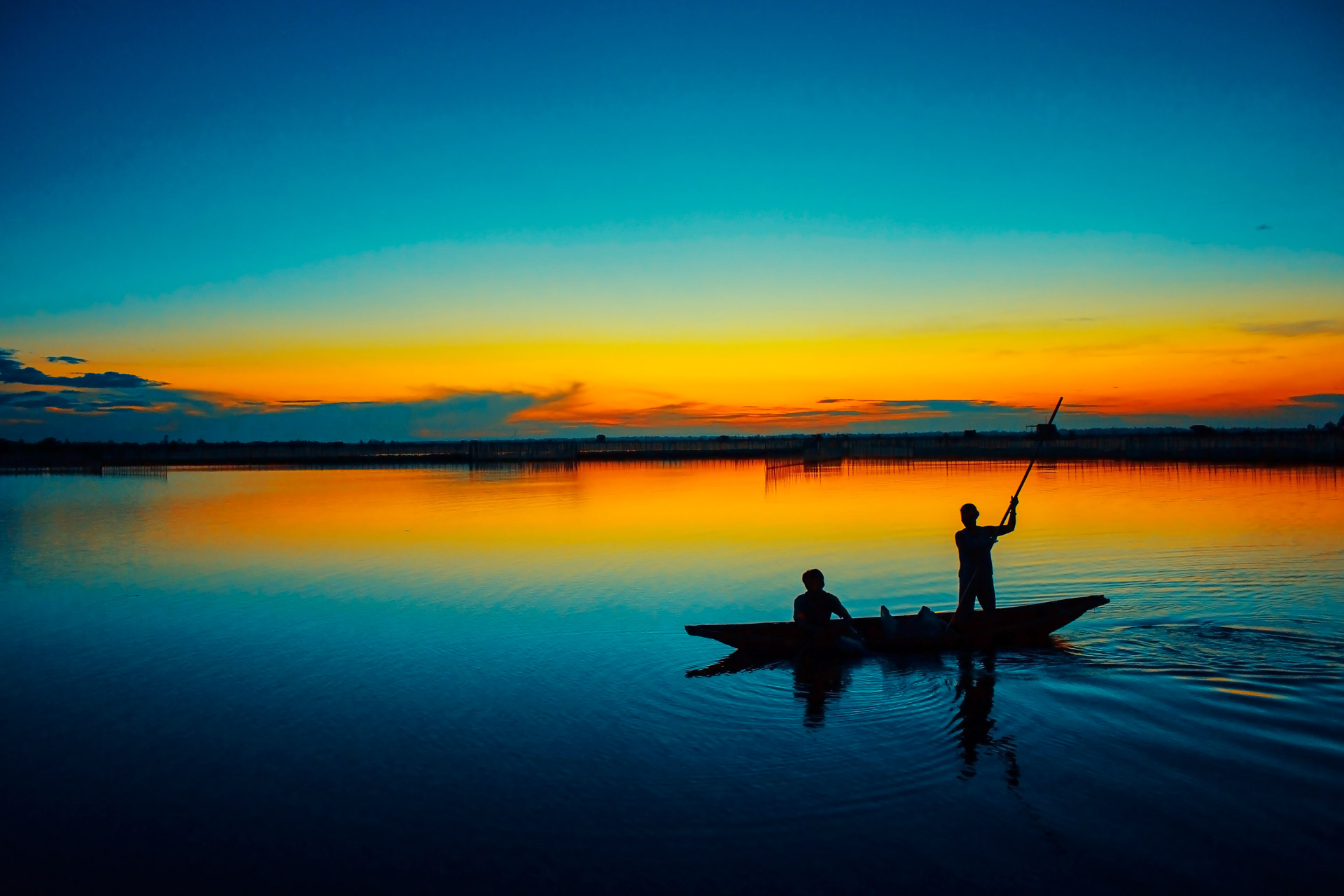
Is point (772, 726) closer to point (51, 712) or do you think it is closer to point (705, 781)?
point (705, 781)

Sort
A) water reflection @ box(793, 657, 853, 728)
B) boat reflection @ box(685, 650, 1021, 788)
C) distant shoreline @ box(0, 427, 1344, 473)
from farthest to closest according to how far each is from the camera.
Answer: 1. distant shoreline @ box(0, 427, 1344, 473)
2. water reflection @ box(793, 657, 853, 728)
3. boat reflection @ box(685, 650, 1021, 788)

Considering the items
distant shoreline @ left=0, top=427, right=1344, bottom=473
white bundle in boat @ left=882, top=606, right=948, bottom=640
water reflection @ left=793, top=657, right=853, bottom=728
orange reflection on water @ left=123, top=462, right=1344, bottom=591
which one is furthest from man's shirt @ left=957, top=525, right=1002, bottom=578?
distant shoreline @ left=0, top=427, right=1344, bottom=473

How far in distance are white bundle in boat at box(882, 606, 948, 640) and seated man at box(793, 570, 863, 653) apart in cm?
→ 59

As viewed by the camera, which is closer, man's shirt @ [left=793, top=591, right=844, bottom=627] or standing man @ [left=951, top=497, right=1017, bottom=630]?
man's shirt @ [left=793, top=591, right=844, bottom=627]

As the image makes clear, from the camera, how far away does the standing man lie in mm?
12664

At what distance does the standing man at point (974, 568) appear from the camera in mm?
12664

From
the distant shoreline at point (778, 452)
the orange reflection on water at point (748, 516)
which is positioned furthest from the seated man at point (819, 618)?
the distant shoreline at point (778, 452)

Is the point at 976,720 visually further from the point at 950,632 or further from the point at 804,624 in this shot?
the point at 950,632

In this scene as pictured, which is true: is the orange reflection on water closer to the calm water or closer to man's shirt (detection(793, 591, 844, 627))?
the calm water

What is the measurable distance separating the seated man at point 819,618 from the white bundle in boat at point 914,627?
59cm

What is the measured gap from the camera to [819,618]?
1199cm

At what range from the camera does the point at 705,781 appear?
795cm

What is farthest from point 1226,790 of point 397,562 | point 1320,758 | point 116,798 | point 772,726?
point 397,562

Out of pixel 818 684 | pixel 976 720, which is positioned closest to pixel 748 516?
pixel 818 684
